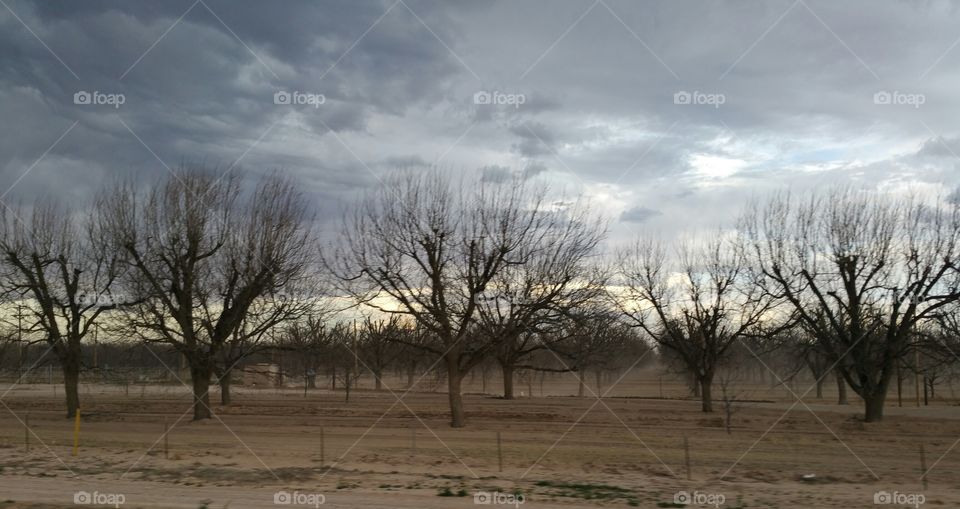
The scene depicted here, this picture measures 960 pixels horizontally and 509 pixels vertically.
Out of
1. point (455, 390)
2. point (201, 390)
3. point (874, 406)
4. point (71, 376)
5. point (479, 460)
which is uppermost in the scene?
point (71, 376)

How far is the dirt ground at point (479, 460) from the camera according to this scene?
15.5 m

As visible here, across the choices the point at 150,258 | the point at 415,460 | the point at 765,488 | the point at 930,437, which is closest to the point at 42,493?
the point at 415,460

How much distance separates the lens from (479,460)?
21812mm

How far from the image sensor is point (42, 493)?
50.7 feet

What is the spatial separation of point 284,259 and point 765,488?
75.3 feet

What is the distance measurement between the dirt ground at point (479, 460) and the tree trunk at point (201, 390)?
69 cm

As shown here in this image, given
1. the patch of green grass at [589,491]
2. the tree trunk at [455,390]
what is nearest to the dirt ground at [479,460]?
the patch of green grass at [589,491]

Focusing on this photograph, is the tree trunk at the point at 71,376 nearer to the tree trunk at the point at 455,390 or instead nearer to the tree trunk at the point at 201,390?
the tree trunk at the point at 201,390

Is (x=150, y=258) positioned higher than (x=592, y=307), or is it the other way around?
(x=150, y=258)

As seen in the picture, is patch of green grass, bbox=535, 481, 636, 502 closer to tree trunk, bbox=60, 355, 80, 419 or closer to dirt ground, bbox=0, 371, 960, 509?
dirt ground, bbox=0, 371, 960, 509

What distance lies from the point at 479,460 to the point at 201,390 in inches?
678

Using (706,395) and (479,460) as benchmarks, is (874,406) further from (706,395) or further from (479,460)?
(479,460)

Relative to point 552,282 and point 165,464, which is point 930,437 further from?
point 165,464

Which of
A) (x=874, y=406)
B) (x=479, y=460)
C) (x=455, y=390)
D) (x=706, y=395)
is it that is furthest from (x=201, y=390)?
(x=874, y=406)
